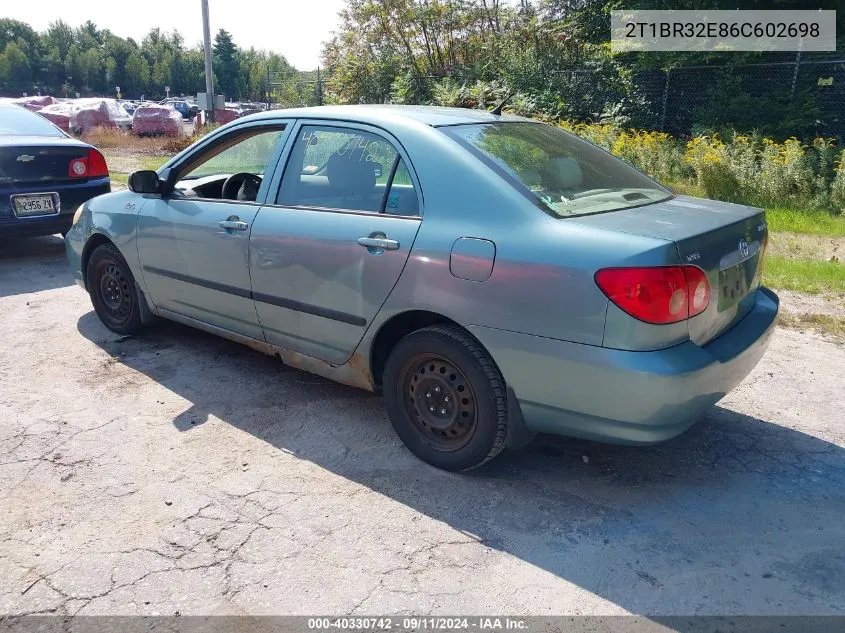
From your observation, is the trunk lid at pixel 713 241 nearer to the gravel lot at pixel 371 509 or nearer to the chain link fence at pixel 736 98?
the gravel lot at pixel 371 509

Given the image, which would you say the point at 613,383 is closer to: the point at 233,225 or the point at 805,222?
the point at 233,225

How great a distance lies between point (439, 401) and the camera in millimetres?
3285

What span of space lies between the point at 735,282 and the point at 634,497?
3.44 ft

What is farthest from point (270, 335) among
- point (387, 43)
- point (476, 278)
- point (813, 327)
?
point (387, 43)

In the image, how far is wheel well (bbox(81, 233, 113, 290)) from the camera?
5050mm

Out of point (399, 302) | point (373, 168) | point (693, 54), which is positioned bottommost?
point (399, 302)

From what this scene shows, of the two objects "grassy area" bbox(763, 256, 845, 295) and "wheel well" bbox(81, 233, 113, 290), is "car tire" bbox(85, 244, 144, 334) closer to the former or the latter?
"wheel well" bbox(81, 233, 113, 290)

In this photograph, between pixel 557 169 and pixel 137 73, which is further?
pixel 137 73

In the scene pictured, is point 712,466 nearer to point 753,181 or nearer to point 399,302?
point 399,302

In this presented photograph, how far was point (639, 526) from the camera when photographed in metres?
2.92

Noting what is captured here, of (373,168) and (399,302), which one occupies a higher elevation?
(373,168)

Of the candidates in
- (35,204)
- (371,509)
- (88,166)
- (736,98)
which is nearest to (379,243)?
(371,509)

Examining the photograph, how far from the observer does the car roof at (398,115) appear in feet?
11.7

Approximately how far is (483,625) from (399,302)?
56.8 inches
